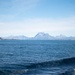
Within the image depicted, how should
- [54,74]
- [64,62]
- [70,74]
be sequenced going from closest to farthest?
[70,74], [54,74], [64,62]

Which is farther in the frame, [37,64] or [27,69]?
[37,64]

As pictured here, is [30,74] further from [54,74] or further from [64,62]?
[64,62]

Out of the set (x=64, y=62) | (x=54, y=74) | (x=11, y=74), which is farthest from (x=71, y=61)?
(x=11, y=74)

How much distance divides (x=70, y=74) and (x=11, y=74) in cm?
1173

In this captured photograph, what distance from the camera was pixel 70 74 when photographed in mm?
26500

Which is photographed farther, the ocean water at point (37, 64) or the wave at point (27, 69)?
the ocean water at point (37, 64)

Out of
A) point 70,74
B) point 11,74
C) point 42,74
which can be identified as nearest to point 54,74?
point 42,74

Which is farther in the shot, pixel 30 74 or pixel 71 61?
pixel 71 61

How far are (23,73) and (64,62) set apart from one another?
66.4 feet

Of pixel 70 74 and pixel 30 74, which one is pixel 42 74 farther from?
pixel 70 74

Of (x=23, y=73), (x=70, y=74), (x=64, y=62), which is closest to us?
(x=70, y=74)

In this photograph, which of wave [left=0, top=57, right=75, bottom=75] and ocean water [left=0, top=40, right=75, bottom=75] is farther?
ocean water [left=0, top=40, right=75, bottom=75]

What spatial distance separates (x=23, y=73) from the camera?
32688 mm

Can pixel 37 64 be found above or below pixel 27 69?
below
